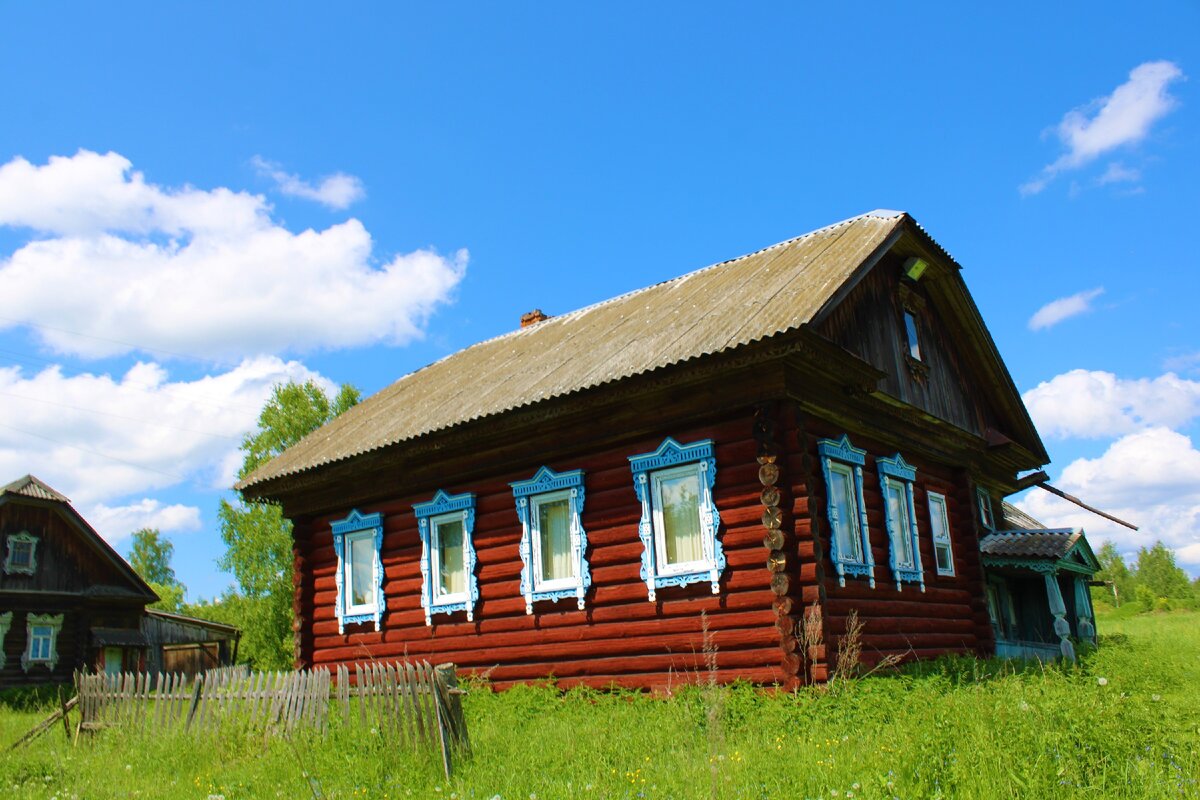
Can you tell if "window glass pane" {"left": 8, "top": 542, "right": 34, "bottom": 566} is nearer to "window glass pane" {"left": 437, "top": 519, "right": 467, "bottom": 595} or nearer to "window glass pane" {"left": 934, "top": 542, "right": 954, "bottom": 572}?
"window glass pane" {"left": 437, "top": 519, "right": 467, "bottom": 595}

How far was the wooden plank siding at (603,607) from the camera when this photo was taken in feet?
35.3

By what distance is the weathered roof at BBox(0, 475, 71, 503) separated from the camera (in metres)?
26.0

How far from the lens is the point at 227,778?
28.3 feet

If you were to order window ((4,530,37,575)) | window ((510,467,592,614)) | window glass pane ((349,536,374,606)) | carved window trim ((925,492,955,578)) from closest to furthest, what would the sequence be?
1. window ((510,467,592,614))
2. carved window trim ((925,492,955,578))
3. window glass pane ((349,536,374,606))
4. window ((4,530,37,575))

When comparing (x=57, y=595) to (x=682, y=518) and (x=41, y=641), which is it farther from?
(x=682, y=518)

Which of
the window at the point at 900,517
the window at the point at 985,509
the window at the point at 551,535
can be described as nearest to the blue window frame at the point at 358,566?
the window at the point at 551,535

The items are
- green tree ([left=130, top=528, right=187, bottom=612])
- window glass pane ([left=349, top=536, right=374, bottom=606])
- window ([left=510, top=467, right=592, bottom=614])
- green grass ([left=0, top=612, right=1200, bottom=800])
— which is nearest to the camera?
green grass ([left=0, top=612, right=1200, bottom=800])

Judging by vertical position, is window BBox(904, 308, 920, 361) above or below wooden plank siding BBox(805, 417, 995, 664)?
above

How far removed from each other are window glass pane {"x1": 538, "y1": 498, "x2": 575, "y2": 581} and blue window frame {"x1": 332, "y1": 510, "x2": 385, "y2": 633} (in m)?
3.11

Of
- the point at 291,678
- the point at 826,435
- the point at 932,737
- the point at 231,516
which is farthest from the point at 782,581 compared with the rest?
the point at 231,516

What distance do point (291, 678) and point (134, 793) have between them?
1730mm

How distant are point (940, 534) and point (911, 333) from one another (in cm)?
294

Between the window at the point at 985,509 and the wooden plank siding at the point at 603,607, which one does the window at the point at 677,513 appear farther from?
the window at the point at 985,509

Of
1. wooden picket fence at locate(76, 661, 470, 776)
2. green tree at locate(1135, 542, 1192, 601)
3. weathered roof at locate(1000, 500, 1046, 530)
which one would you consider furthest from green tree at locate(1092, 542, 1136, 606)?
wooden picket fence at locate(76, 661, 470, 776)
